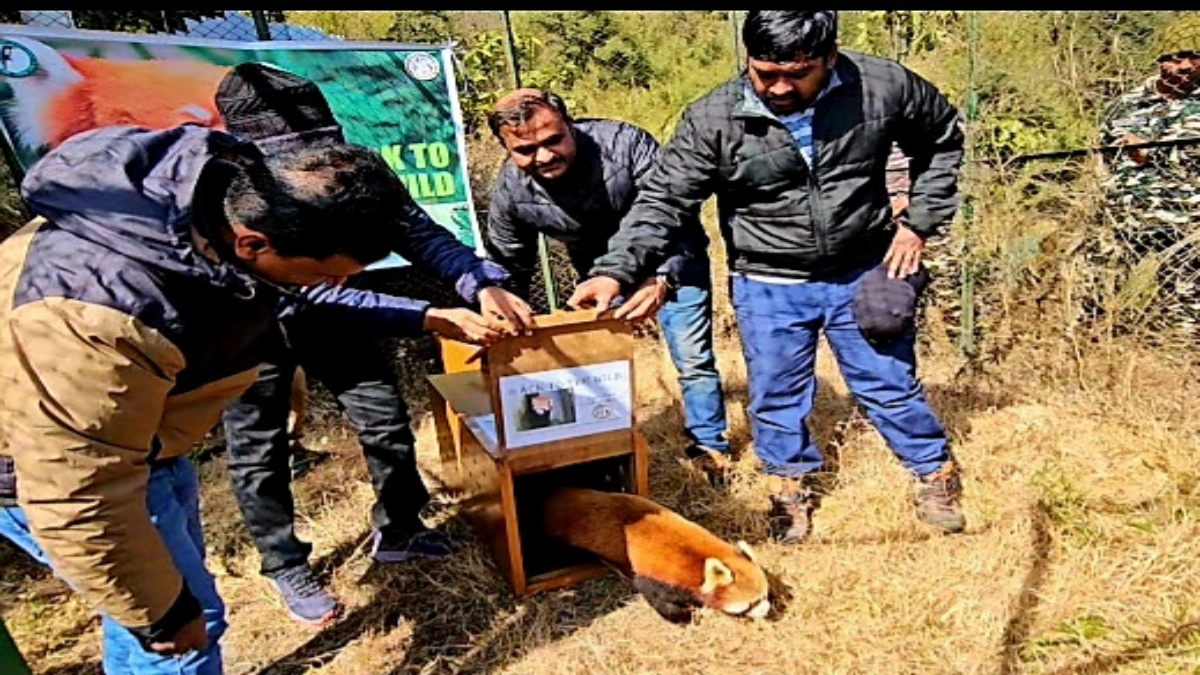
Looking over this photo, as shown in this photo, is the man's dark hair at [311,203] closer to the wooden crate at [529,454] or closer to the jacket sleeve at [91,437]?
the jacket sleeve at [91,437]

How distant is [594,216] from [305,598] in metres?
1.62

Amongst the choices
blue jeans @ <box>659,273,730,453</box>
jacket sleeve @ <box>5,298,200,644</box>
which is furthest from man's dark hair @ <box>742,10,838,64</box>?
jacket sleeve @ <box>5,298,200,644</box>

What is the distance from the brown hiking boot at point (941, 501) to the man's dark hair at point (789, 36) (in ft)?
4.86

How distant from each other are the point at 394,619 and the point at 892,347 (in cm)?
184

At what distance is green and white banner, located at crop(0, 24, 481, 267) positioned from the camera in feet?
11.3

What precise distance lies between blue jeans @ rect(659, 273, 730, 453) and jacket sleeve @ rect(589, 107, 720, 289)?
59 cm

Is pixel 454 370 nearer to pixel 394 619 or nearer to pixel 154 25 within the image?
pixel 394 619

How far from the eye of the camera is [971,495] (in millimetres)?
3160

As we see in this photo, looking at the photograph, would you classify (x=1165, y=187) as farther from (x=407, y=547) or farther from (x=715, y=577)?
(x=407, y=547)

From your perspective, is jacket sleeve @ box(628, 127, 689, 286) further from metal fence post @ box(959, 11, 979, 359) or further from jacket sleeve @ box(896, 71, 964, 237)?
metal fence post @ box(959, 11, 979, 359)

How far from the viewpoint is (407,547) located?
3145 mm

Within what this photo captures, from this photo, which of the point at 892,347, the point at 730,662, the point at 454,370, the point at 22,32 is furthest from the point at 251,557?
the point at 892,347

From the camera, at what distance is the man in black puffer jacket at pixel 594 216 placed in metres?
2.86

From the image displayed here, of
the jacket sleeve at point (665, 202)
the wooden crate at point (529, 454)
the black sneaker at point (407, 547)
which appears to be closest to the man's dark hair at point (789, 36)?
the jacket sleeve at point (665, 202)
